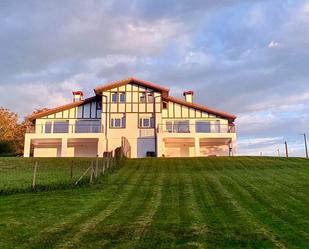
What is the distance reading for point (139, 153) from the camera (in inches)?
1614

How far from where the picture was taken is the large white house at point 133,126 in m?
40.8

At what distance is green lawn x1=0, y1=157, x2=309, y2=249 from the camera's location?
7.31 metres

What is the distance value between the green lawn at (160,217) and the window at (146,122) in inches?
1005

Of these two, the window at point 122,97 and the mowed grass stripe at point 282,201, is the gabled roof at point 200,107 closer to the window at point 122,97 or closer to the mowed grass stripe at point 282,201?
the window at point 122,97

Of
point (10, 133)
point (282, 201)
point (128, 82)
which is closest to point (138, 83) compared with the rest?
point (128, 82)

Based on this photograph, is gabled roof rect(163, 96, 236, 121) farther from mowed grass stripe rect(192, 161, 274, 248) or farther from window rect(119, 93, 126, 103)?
mowed grass stripe rect(192, 161, 274, 248)

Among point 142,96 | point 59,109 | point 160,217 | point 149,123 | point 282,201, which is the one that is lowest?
point 160,217

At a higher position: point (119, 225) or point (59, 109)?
point (59, 109)

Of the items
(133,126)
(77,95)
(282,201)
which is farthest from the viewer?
(77,95)

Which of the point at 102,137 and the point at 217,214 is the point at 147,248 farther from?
the point at 102,137

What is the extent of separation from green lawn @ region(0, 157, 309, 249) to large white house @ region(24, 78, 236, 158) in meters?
24.8

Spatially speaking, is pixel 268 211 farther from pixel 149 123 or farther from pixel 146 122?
pixel 146 122

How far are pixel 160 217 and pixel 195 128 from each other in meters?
32.0

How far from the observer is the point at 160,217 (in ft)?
31.8
